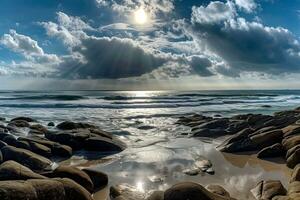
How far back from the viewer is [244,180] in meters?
9.58

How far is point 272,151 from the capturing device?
12219mm

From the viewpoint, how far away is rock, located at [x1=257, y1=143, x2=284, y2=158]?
12102 millimetres

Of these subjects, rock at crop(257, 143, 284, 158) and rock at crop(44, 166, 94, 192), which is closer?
rock at crop(44, 166, 94, 192)

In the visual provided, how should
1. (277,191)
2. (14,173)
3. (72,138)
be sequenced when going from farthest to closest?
1. (72,138)
2. (277,191)
3. (14,173)

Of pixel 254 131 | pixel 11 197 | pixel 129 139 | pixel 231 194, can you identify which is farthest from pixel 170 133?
pixel 11 197

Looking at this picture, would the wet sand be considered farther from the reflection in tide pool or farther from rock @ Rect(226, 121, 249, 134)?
rock @ Rect(226, 121, 249, 134)

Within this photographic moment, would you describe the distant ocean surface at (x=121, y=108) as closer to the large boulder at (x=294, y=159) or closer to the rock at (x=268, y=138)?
the rock at (x=268, y=138)

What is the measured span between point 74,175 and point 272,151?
690cm

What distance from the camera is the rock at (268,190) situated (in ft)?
25.6

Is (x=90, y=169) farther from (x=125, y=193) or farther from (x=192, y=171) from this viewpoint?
→ (x=192, y=171)

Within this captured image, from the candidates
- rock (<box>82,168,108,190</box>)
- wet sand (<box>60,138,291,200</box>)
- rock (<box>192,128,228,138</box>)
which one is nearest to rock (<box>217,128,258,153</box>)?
wet sand (<box>60,138,291,200</box>)

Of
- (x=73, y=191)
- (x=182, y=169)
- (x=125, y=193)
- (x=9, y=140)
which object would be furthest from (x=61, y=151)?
(x=73, y=191)

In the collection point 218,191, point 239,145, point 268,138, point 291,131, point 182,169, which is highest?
point 291,131

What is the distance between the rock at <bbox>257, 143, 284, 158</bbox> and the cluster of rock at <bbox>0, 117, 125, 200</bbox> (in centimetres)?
508
